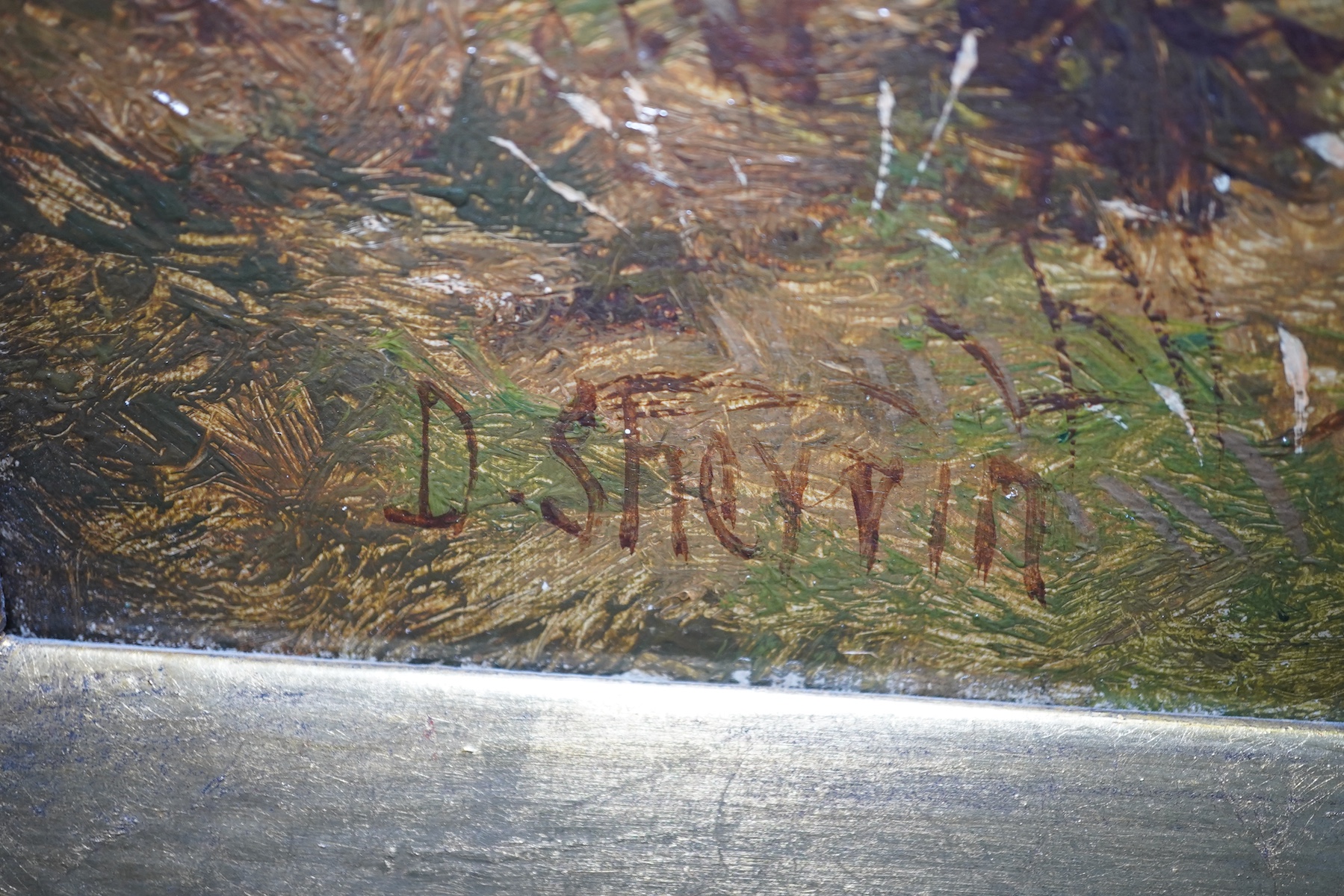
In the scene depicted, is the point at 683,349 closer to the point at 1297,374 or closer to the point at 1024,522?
the point at 1024,522

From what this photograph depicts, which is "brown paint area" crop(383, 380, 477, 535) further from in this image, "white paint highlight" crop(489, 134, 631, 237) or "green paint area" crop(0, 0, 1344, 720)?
"white paint highlight" crop(489, 134, 631, 237)

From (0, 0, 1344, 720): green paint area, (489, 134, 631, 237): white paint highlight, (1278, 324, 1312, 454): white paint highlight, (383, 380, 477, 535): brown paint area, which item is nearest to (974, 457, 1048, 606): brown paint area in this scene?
(0, 0, 1344, 720): green paint area

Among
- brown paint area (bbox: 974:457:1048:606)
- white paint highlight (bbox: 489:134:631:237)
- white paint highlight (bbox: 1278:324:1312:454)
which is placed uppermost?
white paint highlight (bbox: 489:134:631:237)

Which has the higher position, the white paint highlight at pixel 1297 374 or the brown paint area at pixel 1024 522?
the white paint highlight at pixel 1297 374

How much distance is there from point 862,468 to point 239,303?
89 cm

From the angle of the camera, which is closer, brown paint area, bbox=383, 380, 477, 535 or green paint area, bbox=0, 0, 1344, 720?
green paint area, bbox=0, 0, 1344, 720

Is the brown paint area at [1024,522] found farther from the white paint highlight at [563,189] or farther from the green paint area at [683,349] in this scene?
the white paint highlight at [563,189]

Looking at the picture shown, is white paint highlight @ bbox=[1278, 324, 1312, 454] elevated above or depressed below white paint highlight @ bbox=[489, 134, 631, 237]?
below

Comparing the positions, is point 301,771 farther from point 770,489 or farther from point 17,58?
point 17,58

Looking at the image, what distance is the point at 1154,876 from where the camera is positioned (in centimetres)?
111

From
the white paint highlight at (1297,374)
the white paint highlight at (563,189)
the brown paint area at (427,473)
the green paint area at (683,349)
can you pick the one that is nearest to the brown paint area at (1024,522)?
the green paint area at (683,349)

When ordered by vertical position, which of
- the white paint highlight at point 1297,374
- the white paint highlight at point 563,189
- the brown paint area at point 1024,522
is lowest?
the brown paint area at point 1024,522

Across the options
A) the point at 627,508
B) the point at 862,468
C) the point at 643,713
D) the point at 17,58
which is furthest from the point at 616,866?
the point at 17,58

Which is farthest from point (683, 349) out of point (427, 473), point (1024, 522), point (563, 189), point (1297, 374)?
point (1297, 374)
